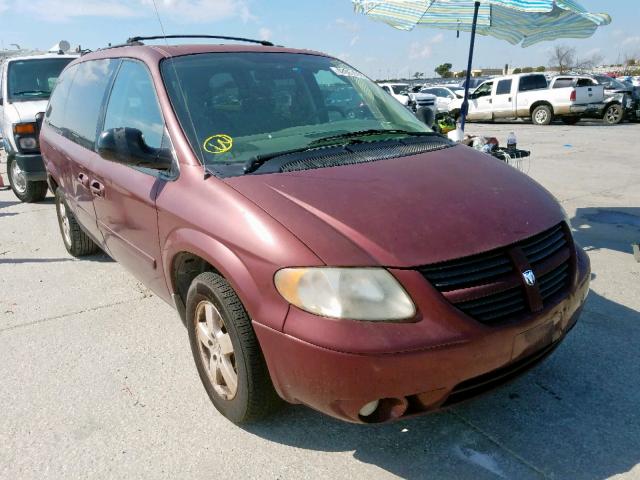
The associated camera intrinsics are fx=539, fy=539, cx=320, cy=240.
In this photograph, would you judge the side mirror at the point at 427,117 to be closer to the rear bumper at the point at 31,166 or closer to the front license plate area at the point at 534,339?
the front license plate area at the point at 534,339

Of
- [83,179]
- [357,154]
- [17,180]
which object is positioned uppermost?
[357,154]

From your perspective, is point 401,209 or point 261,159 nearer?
point 401,209

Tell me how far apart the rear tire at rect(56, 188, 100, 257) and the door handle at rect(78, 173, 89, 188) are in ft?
3.26

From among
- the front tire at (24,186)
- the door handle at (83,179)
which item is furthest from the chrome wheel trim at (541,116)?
the door handle at (83,179)

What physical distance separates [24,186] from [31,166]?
96 centimetres

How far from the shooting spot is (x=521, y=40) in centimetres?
763

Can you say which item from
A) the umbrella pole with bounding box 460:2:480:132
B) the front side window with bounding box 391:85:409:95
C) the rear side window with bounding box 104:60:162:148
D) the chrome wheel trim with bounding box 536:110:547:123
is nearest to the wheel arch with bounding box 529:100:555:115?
the chrome wheel trim with bounding box 536:110:547:123

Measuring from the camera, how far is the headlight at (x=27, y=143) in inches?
273

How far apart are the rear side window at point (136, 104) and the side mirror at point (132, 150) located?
0.16 m

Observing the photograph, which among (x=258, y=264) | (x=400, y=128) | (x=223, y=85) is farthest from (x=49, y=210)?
(x=258, y=264)

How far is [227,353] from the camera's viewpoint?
242 centimetres

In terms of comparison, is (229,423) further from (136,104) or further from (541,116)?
(541,116)

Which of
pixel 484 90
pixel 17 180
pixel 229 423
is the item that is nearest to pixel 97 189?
pixel 229 423

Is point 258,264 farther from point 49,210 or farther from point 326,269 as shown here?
point 49,210
